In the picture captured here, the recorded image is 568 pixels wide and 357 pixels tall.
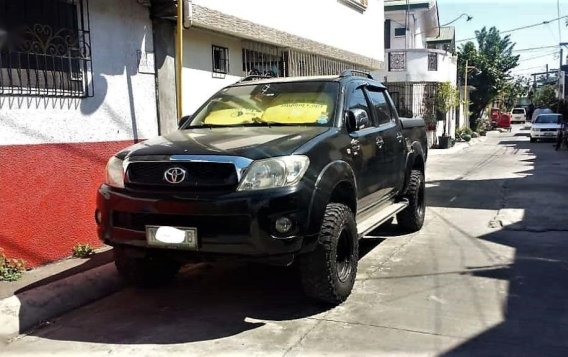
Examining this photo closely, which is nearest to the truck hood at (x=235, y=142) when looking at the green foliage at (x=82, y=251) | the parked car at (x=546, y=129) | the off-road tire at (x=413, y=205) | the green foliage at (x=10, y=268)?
the green foliage at (x=10, y=268)

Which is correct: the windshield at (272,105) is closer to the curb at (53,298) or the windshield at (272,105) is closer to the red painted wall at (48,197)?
the red painted wall at (48,197)

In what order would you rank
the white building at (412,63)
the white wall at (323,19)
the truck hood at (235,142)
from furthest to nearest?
the white building at (412,63), the white wall at (323,19), the truck hood at (235,142)

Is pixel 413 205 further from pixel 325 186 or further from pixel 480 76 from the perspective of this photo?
pixel 480 76

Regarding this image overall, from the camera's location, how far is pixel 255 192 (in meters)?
4.04

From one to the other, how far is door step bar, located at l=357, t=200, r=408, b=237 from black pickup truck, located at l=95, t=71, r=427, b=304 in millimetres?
31

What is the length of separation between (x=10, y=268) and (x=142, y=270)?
1.26 m

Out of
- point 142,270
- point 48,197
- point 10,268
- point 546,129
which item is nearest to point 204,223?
point 142,270

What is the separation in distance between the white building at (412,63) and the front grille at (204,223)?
18396mm

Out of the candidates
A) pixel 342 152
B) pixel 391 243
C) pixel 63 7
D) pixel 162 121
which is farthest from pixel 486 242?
pixel 63 7

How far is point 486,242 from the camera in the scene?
22.9ft

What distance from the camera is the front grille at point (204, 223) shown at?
404 centimetres

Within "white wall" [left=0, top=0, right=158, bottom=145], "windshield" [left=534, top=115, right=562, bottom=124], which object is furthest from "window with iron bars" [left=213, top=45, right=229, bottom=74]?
"windshield" [left=534, top=115, right=562, bottom=124]

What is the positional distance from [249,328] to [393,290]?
148 centimetres

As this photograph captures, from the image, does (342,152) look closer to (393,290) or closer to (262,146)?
(262,146)
